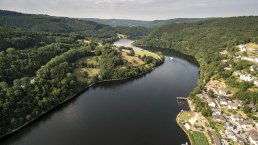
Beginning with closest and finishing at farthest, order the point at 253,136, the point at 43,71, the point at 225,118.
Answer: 1. the point at 253,136
2. the point at 225,118
3. the point at 43,71

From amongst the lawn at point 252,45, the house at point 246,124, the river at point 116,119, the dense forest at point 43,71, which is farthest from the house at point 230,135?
the lawn at point 252,45

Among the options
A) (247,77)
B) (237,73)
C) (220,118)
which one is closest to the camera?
(220,118)

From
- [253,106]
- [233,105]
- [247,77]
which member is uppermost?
[247,77]

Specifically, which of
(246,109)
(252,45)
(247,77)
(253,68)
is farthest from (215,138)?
(252,45)

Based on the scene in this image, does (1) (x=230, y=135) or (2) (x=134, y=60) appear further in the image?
(2) (x=134, y=60)

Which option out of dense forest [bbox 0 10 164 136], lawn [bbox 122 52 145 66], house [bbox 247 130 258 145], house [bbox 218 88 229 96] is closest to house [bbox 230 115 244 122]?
house [bbox 247 130 258 145]

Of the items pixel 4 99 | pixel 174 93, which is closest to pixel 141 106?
pixel 174 93

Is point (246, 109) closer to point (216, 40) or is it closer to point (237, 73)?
point (237, 73)

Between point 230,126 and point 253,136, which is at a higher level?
point 230,126
